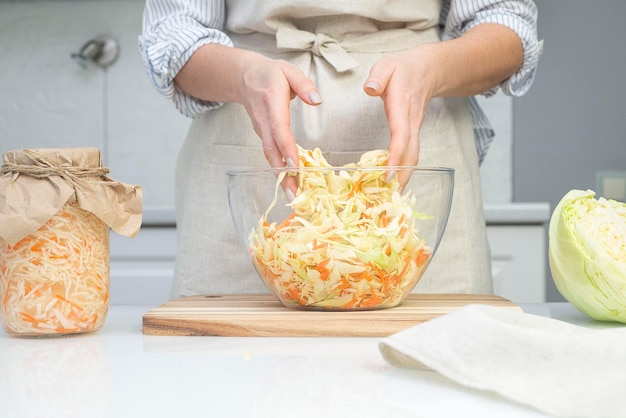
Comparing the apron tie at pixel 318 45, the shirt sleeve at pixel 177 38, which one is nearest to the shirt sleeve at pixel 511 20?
the apron tie at pixel 318 45

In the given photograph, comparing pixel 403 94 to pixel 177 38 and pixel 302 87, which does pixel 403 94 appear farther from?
pixel 177 38

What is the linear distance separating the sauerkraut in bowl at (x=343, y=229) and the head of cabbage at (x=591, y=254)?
120mm

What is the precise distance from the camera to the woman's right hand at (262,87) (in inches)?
33.0

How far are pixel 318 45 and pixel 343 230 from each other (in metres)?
0.38

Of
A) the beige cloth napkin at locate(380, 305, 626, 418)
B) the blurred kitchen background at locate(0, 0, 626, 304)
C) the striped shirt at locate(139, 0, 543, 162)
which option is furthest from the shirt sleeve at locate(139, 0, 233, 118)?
the blurred kitchen background at locate(0, 0, 626, 304)

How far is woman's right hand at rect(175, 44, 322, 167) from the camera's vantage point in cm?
84

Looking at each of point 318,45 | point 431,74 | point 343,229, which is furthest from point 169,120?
point 343,229

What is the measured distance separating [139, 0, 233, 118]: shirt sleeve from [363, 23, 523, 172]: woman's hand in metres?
0.25

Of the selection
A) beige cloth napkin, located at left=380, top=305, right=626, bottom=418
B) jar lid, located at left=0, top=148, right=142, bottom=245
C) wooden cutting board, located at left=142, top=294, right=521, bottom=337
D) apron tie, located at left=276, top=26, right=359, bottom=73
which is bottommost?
wooden cutting board, located at left=142, top=294, right=521, bottom=337

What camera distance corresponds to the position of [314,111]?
106 centimetres

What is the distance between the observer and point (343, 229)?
2.55 feet

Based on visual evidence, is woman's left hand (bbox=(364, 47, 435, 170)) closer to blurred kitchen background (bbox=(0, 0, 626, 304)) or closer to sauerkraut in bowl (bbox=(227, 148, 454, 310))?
sauerkraut in bowl (bbox=(227, 148, 454, 310))

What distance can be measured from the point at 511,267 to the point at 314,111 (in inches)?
42.7

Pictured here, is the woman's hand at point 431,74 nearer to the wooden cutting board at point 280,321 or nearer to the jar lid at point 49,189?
the wooden cutting board at point 280,321
